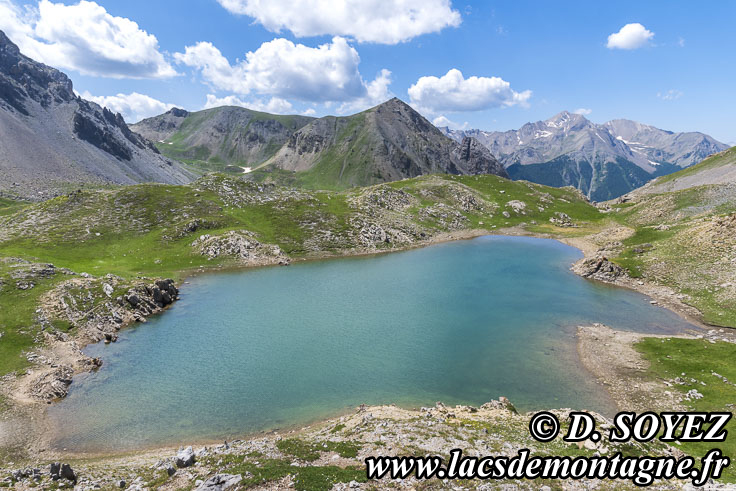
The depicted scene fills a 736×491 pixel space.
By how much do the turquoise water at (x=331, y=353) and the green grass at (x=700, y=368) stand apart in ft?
28.1

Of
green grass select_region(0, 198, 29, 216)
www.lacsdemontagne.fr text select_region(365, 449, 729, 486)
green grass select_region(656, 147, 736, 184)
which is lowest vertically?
www.lacsdemontagne.fr text select_region(365, 449, 729, 486)

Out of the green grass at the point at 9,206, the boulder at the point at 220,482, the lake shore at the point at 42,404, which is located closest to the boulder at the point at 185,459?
the boulder at the point at 220,482

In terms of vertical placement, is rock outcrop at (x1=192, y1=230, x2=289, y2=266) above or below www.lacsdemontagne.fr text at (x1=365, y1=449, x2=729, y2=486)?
above

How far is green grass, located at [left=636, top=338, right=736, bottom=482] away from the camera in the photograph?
105 ft

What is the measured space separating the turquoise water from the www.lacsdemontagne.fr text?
15.7m

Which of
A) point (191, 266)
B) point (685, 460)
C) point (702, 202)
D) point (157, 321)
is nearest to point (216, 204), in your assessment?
point (191, 266)

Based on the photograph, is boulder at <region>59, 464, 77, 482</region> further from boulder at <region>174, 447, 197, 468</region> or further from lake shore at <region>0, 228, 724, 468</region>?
lake shore at <region>0, 228, 724, 468</region>

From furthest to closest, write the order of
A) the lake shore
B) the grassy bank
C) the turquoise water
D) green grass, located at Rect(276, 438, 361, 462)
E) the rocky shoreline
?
the grassy bank < the turquoise water < the rocky shoreline < the lake shore < green grass, located at Rect(276, 438, 361, 462)

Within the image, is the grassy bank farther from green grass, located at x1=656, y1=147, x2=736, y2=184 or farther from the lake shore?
green grass, located at x1=656, y1=147, x2=736, y2=184

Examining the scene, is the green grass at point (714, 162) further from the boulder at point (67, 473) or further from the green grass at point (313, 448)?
the boulder at point (67, 473)

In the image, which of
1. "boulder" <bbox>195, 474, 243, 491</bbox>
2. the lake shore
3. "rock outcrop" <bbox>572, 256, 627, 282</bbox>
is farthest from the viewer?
"rock outcrop" <bbox>572, 256, 627, 282</bbox>

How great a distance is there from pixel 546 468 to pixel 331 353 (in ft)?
107

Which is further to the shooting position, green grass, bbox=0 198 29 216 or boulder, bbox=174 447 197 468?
green grass, bbox=0 198 29 216

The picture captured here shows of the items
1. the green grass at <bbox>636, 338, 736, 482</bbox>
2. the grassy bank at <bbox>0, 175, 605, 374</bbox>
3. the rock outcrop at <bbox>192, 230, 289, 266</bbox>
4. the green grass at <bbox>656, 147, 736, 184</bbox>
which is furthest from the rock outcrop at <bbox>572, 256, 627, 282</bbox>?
the green grass at <bbox>656, 147, 736, 184</bbox>
